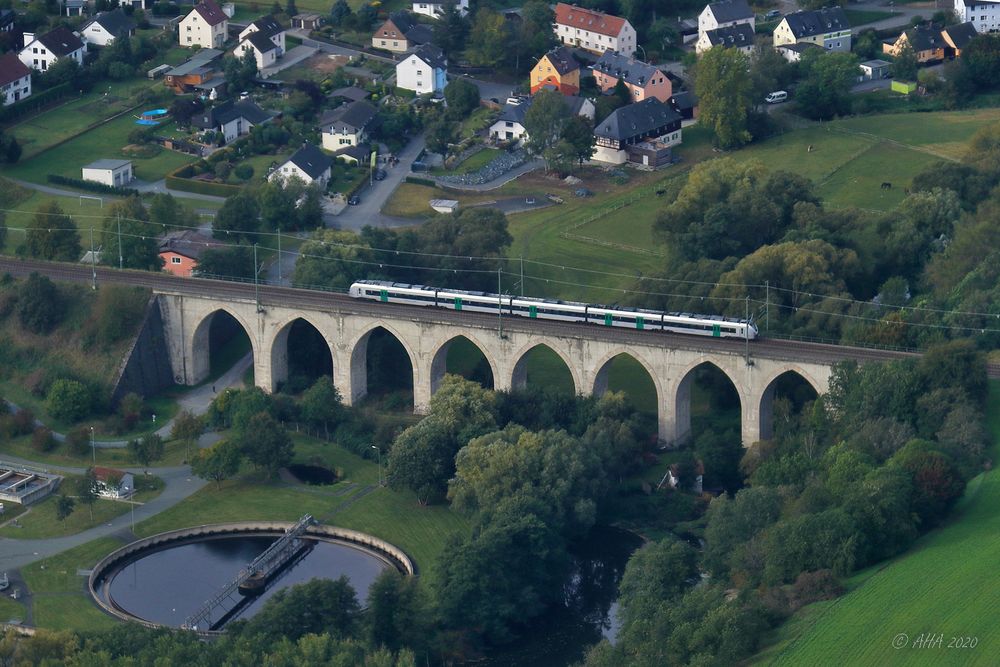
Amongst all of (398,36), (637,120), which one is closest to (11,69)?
(398,36)

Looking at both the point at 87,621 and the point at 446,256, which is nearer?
the point at 87,621

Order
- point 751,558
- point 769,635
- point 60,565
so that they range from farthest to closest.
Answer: point 60,565
point 751,558
point 769,635

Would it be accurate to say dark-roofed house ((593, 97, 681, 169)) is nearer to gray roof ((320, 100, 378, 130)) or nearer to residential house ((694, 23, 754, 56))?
residential house ((694, 23, 754, 56))

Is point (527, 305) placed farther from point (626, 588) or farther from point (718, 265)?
point (626, 588)

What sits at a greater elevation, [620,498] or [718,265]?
[718,265]

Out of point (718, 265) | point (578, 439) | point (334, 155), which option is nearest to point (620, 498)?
point (578, 439)

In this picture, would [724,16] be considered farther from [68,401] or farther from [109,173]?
[68,401]
